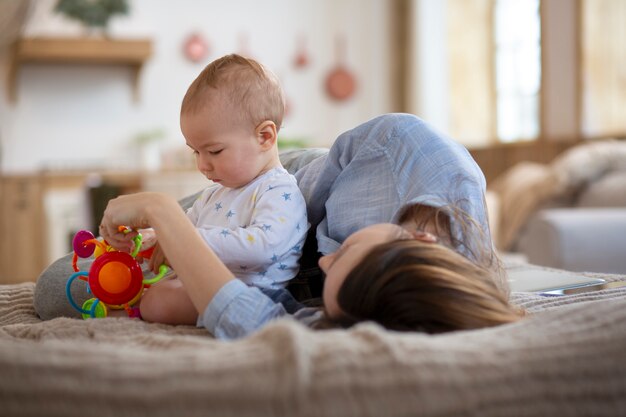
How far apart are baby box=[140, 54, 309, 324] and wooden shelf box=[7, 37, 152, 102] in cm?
446

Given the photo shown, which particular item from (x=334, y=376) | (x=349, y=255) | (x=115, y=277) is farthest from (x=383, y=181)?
(x=334, y=376)

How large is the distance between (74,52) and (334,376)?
16.9ft

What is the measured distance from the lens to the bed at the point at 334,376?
25.8 inches

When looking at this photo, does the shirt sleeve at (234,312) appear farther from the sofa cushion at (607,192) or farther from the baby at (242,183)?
the sofa cushion at (607,192)

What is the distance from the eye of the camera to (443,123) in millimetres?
5965

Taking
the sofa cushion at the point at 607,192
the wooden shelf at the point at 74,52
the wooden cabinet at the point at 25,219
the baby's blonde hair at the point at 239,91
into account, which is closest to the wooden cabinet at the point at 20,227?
the wooden cabinet at the point at 25,219

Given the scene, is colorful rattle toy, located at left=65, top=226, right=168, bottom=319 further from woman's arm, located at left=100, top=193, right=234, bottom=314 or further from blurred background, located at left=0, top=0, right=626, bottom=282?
blurred background, located at left=0, top=0, right=626, bottom=282

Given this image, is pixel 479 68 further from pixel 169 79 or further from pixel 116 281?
pixel 116 281

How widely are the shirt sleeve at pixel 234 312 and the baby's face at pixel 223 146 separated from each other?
301mm

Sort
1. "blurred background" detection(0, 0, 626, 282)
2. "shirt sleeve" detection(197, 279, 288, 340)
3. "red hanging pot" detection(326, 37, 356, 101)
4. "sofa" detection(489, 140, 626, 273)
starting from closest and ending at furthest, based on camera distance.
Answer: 1. "shirt sleeve" detection(197, 279, 288, 340)
2. "sofa" detection(489, 140, 626, 273)
3. "blurred background" detection(0, 0, 626, 282)
4. "red hanging pot" detection(326, 37, 356, 101)

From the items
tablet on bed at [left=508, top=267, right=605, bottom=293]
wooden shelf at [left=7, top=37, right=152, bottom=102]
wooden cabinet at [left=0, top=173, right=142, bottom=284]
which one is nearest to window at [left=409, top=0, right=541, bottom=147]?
wooden shelf at [left=7, top=37, right=152, bottom=102]

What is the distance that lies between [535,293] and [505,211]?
2.59 metres

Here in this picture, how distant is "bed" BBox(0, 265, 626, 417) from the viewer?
655 millimetres

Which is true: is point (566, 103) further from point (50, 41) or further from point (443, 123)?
point (50, 41)
